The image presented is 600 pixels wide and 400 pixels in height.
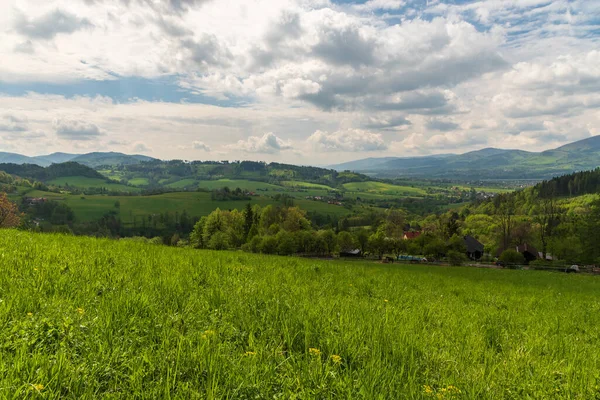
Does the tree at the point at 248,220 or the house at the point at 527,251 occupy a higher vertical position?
the tree at the point at 248,220

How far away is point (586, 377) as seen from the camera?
4.01 m

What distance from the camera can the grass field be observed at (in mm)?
2768

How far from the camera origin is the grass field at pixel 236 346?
9.08 feet

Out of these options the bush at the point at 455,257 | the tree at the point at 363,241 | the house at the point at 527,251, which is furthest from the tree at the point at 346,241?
the house at the point at 527,251

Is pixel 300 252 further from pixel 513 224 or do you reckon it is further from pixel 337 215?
pixel 337 215

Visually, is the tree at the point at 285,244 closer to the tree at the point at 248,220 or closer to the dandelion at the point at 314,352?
the tree at the point at 248,220

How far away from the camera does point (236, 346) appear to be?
379cm

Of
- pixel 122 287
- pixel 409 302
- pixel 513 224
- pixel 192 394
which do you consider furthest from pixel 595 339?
pixel 513 224

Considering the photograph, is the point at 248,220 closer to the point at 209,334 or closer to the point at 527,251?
the point at 527,251

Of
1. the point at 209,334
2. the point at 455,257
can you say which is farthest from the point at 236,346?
the point at 455,257

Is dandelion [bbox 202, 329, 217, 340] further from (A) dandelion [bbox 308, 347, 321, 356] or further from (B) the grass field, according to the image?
(A) dandelion [bbox 308, 347, 321, 356]

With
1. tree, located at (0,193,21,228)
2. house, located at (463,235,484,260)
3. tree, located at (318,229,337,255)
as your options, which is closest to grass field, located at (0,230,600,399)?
tree, located at (0,193,21,228)

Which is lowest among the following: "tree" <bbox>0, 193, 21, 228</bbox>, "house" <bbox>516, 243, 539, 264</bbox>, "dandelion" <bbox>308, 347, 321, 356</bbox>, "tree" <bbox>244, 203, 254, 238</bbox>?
"house" <bbox>516, 243, 539, 264</bbox>

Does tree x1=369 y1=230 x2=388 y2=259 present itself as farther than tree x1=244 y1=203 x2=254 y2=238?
No
